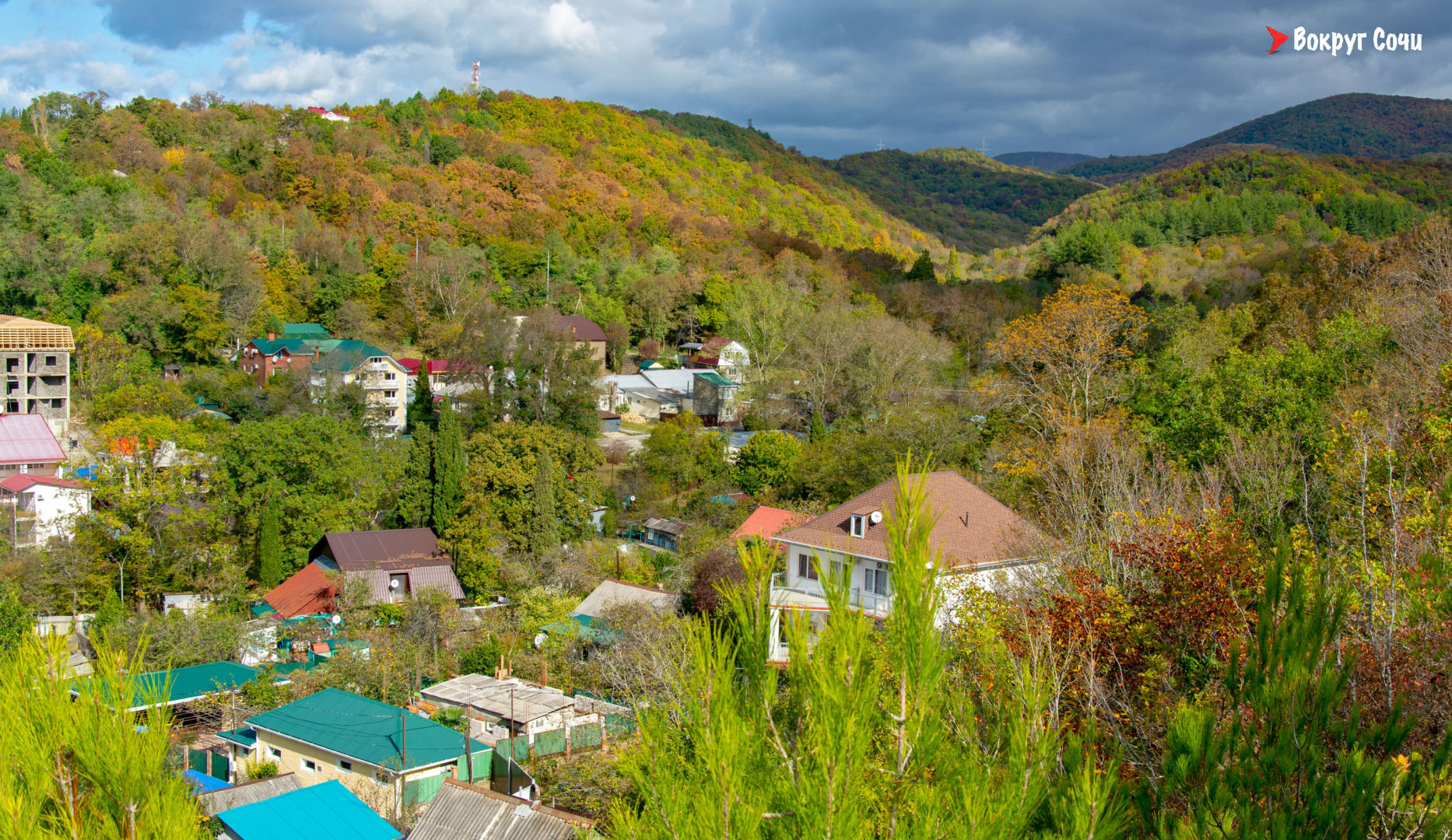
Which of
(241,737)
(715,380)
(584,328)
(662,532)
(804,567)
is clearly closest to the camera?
(241,737)

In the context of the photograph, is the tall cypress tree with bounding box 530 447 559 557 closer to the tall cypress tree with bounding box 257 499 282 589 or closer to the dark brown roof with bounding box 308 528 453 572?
the dark brown roof with bounding box 308 528 453 572

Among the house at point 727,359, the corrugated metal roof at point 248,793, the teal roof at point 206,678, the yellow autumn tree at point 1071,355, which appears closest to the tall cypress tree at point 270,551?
the teal roof at point 206,678

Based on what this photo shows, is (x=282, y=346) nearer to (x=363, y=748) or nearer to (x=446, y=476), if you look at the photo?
(x=446, y=476)

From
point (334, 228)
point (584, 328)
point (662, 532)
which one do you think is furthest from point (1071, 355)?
point (334, 228)

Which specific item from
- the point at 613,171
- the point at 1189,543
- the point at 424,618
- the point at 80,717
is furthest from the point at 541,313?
the point at 613,171

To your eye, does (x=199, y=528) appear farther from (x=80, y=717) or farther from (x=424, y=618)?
(x=80, y=717)

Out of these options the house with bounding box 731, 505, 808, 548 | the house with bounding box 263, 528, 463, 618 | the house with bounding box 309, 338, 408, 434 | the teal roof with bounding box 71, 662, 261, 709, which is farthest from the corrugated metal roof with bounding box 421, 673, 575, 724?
the house with bounding box 309, 338, 408, 434
